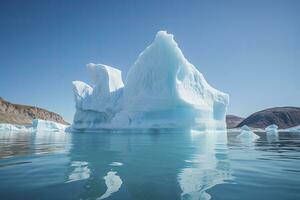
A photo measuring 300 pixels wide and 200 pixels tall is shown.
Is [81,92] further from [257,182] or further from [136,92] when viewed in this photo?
[257,182]

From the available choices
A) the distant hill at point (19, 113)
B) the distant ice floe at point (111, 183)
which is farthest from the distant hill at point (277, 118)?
the distant hill at point (19, 113)

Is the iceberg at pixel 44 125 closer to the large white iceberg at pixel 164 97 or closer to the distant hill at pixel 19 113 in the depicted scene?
the large white iceberg at pixel 164 97

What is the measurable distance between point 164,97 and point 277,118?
88.4 meters

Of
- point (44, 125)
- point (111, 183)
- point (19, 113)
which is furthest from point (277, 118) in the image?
point (19, 113)

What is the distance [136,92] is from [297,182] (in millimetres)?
24914

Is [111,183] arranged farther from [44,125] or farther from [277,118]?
[277,118]

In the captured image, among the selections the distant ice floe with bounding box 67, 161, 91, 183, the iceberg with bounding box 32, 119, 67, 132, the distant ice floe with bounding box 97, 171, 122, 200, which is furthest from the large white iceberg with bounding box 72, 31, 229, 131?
the iceberg with bounding box 32, 119, 67, 132

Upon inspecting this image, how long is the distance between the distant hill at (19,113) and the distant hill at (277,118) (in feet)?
339

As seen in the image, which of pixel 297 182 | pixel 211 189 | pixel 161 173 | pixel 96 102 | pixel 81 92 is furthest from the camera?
pixel 81 92

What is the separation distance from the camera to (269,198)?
3213 mm

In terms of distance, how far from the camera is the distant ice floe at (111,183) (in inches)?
135

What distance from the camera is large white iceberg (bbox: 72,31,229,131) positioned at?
2528cm

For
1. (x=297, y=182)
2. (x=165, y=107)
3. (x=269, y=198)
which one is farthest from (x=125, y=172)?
(x=165, y=107)

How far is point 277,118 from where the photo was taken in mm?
95938
